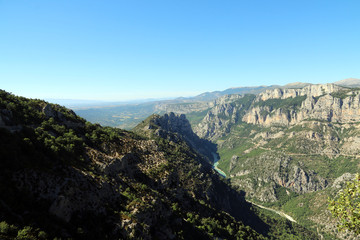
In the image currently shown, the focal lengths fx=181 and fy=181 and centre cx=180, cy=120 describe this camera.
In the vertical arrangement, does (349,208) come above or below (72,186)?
below

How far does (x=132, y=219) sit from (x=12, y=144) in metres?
29.4

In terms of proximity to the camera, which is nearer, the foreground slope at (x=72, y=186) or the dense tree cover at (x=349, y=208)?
the dense tree cover at (x=349, y=208)

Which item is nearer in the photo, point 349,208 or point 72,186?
point 349,208

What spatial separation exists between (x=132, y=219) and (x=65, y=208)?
15.1 metres

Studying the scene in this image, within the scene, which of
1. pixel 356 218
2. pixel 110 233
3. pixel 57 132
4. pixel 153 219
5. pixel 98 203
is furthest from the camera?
pixel 57 132

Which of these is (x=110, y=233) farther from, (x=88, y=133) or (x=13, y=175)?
(x=88, y=133)

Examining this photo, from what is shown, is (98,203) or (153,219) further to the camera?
(153,219)

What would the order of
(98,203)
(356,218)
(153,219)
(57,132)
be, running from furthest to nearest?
1. (57,132)
2. (153,219)
3. (98,203)
4. (356,218)

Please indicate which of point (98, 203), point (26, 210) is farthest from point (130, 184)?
point (26, 210)

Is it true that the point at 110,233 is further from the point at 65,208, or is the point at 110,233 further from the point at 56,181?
the point at 56,181

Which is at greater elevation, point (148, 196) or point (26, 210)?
point (26, 210)

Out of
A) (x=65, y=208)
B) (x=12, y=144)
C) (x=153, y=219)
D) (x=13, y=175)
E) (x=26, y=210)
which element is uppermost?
(x=12, y=144)

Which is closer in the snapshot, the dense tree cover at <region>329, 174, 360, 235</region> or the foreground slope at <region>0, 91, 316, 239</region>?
the dense tree cover at <region>329, 174, 360, 235</region>

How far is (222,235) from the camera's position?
9212 cm
